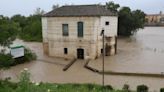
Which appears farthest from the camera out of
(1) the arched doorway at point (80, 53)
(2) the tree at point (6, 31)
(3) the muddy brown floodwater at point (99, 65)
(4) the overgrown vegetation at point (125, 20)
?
(4) the overgrown vegetation at point (125, 20)

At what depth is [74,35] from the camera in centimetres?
3231

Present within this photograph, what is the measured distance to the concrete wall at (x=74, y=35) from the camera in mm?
31531

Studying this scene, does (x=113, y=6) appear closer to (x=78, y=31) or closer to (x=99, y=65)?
(x=78, y=31)

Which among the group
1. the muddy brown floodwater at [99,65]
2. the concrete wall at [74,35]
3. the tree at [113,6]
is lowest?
the muddy brown floodwater at [99,65]

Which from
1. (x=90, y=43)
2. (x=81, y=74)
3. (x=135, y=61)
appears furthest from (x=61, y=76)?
(x=135, y=61)

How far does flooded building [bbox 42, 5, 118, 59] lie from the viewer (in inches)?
1243

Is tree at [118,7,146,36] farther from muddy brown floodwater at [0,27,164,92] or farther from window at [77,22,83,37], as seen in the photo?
window at [77,22,83,37]

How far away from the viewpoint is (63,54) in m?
33.3

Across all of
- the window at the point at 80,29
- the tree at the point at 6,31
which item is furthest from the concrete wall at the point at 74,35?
the tree at the point at 6,31

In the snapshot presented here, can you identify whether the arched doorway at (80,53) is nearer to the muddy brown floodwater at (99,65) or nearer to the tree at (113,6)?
the muddy brown floodwater at (99,65)

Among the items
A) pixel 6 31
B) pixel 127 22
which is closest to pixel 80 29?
pixel 6 31

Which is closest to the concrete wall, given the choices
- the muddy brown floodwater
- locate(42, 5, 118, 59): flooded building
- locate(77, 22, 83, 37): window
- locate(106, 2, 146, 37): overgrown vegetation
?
locate(42, 5, 118, 59): flooded building

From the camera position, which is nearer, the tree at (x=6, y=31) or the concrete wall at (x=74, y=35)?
the tree at (x=6, y=31)

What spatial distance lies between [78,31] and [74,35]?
0.74 metres
